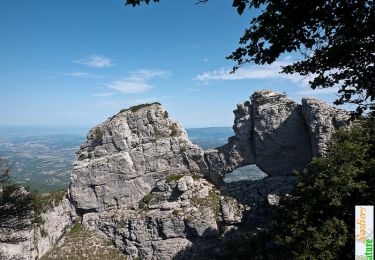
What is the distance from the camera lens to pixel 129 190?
65.2 metres

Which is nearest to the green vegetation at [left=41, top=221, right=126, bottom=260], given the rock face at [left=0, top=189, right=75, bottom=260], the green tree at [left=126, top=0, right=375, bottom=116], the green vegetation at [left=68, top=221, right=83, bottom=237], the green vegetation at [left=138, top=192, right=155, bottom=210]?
the green vegetation at [left=68, top=221, right=83, bottom=237]

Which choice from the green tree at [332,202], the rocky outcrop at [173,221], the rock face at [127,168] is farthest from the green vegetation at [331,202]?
the rock face at [127,168]

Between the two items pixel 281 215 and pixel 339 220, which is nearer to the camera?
pixel 339 220

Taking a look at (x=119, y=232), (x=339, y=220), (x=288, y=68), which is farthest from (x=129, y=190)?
(x=288, y=68)

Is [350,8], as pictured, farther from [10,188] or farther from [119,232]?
[119,232]

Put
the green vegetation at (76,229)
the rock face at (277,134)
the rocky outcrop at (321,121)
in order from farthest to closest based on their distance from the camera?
the green vegetation at (76,229) → the rock face at (277,134) → the rocky outcrop at (321,121)

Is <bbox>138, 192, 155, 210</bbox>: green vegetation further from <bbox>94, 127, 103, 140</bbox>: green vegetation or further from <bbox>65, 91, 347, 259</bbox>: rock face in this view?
<bbox>94, 127, 103, 140</bbox>: green vegetation

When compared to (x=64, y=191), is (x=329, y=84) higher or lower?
higher

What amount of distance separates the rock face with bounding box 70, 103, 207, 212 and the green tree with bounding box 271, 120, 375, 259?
97.8 ft

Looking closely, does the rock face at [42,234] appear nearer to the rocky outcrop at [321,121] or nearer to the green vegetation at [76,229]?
the green vegetation at [76,229]

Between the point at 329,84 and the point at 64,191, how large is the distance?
216ft

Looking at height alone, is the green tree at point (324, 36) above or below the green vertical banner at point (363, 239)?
above

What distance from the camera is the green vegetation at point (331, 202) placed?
101 ft

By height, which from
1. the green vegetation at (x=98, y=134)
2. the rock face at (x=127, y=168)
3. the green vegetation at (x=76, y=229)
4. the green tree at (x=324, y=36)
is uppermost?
the green tree at (x=324, y=36)
